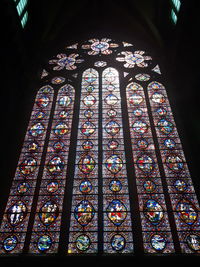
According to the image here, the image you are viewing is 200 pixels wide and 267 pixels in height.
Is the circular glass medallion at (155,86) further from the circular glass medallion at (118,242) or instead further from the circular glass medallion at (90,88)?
the circular glass medallion at (118,242)

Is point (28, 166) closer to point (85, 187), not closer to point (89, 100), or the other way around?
point (85, 187)

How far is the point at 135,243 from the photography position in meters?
6.18

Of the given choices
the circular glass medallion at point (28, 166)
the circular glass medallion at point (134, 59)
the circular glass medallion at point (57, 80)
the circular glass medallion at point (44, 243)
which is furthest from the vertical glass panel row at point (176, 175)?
the circular glass medallion at point (28, 166)

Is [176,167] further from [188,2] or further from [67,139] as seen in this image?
[188,2]

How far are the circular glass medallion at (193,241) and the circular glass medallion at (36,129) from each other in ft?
15.1

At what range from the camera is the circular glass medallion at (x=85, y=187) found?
7106 millimetres

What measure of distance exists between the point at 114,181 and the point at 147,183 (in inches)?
30.1

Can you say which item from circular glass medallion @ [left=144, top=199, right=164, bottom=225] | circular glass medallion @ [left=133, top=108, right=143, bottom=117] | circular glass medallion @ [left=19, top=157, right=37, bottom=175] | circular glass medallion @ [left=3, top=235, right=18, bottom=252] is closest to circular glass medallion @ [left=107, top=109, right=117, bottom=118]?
circular glass medallion @ [left=133, top=108, right=143, bottom=117]

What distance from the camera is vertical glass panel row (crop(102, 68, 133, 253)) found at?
6.32 metres

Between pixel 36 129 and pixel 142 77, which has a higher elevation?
pixel 142 77

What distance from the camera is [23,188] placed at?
7.32 meters

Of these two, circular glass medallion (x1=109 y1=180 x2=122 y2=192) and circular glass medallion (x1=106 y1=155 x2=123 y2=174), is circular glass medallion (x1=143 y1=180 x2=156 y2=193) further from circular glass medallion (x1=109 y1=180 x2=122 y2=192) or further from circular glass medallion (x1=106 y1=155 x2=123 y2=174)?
circular glass medallion (x1=106 y1=155 x2=123 y2=174)

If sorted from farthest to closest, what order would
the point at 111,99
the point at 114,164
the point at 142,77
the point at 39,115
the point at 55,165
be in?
the point at 142,77
the point at 111,99
the point at 39,115
the point at 55,165
the point at 114,164

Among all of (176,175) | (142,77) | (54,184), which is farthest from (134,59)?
(54,184)
